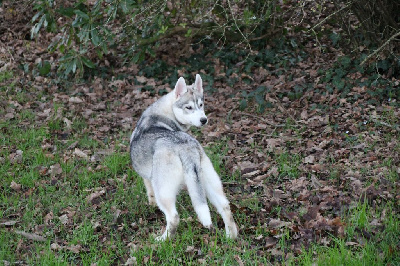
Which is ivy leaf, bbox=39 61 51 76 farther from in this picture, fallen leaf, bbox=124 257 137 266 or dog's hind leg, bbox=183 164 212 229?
fallen leaf, bbox=124 257 137 266

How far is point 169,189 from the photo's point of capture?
14.3ft

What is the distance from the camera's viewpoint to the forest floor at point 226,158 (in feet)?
13.9

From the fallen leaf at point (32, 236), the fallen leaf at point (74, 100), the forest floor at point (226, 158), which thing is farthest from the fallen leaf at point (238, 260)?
the fallen leaf at point (74, 100)

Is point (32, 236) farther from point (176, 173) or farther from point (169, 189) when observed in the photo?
point (176, 173)

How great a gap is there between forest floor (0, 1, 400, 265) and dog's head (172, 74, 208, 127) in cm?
75

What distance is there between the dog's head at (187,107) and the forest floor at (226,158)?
75 cm

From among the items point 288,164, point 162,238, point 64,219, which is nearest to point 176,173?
point 162,238

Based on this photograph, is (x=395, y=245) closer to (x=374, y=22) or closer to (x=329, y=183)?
(x=329, y=183)

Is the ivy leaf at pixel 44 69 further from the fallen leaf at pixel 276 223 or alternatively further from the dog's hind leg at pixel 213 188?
the fallen leaf at pixel 276 223

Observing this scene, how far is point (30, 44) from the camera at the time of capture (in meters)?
10.9

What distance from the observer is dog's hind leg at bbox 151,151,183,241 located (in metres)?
4.34

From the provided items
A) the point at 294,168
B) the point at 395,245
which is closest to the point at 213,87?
the point at 294,168

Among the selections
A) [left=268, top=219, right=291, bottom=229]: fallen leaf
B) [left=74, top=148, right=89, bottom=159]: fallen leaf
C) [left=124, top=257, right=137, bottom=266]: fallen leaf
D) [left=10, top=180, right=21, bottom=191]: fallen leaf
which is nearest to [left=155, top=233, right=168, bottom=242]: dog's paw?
[left=124, top=257, right=137, bottom=266]: fallen leaf

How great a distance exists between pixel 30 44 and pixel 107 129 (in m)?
4.42
